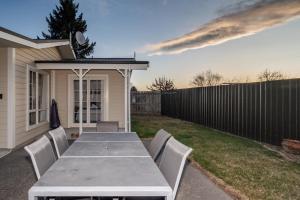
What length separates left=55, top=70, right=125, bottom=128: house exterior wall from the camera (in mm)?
11891

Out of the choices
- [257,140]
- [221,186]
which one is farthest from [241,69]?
[221,186]

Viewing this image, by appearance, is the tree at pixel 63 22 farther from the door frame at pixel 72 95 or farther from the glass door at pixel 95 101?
the glass door at pixel 95 101

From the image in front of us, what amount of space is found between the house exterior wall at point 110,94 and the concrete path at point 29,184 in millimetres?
5666

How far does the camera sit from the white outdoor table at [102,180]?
211 cm

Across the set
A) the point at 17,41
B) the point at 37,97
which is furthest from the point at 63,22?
the point at 17,41

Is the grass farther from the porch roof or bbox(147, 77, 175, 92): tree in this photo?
bbox(147, 77, 175, 92): tree

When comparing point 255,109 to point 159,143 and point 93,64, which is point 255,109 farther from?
point 159,143

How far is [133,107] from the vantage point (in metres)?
23.4

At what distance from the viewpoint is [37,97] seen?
392 inches

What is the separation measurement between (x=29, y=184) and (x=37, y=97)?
559 centimetres

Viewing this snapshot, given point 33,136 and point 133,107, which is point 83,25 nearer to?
point 133,107

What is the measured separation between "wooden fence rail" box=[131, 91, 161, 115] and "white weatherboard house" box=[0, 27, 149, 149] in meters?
9.40

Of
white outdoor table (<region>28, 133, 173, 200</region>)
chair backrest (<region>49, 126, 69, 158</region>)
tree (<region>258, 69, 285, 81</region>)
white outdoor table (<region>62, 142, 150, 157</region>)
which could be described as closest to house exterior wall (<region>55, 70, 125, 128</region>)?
chair backrest (<region>49, 126, 69, 158</region>)

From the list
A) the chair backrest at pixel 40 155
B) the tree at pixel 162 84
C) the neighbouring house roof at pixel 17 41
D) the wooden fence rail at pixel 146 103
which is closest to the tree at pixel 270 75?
the wooden fence rail at pixel 146 103
